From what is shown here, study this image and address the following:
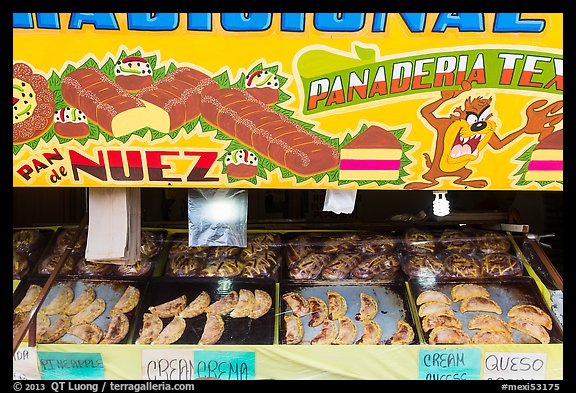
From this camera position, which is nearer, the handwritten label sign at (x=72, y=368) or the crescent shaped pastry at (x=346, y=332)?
the handwritten label sign at (x=72, y=368)

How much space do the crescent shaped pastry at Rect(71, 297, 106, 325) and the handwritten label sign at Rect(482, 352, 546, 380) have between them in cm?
281

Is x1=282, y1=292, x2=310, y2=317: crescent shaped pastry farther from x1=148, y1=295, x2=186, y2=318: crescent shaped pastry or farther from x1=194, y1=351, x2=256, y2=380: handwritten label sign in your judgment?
x1=148, y1=295, x2=186, y2=318: crescent shaped pastry

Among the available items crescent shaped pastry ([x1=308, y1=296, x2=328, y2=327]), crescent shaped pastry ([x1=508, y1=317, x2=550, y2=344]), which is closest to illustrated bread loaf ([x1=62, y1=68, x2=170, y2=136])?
crescent shaped pastry ([x1=308, y1=296, x2=328, y2=327])

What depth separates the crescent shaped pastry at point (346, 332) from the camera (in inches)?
137

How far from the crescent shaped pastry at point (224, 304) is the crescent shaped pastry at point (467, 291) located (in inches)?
67.1

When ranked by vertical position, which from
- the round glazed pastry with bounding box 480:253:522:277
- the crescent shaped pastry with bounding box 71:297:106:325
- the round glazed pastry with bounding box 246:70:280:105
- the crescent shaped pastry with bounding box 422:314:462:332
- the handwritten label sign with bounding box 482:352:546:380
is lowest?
the handwritten label sign with bounding box 482:352:546:380

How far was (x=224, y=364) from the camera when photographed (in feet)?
11.0

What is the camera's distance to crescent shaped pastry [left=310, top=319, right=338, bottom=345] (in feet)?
11.4

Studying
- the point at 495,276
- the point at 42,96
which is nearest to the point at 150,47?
the point at 42,96

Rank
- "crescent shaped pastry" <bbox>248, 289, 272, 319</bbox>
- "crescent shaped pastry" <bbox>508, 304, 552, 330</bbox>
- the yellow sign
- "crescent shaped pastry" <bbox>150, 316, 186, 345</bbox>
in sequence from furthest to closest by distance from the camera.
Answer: "crescent shaped pastry" <bbox>248, 289, 272, 319</bbox> < "crescent shaped pastry" <bbox>508, 304, 552, 330</bbox> < "crescent shaped pastry" <bbox>150, 316, 186, 345</bbox> < the yellow sign

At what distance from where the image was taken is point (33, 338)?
10.9 feet

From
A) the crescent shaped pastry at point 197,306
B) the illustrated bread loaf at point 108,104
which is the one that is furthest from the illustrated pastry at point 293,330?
the illustrated bread loaf at point 108,104

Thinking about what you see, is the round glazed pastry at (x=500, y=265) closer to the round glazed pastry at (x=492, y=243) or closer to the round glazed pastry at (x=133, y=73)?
the round glazed pastry at (x=492, y=243)

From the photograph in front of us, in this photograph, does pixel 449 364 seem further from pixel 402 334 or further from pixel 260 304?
pixel 260 304
